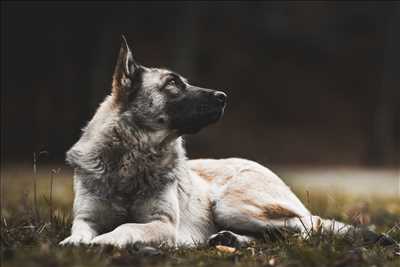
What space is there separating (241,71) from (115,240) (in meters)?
25.3

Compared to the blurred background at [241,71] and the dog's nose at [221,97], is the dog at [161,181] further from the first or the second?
the blurred background at [241,71]

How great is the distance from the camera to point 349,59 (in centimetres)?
3212

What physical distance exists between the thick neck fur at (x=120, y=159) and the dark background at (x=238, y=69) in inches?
473

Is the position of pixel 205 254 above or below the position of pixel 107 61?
below

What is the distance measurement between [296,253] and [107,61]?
18.0m

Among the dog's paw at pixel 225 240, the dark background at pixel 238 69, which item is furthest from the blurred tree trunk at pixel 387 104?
the dog's paw at pixel 225 240

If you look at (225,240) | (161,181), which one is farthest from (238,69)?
(225,240)

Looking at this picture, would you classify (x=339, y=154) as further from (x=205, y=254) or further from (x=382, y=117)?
(x=205, y=254)

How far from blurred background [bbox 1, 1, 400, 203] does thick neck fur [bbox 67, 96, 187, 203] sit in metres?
8.66

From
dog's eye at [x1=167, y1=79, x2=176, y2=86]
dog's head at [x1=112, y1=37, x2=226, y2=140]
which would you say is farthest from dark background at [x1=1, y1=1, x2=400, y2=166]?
dog's head at [x1=112, y1=37, x2=226, y2=140]

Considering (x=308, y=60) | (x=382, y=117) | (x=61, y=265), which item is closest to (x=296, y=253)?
(x=61, y=265)

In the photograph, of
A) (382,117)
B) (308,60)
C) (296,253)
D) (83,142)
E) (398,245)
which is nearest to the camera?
(296,253)

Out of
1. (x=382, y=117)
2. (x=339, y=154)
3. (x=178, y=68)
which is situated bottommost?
(x=339, y=154)

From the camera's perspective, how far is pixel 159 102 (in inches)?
227
